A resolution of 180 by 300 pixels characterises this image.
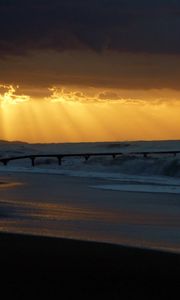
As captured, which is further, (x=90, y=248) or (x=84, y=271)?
(x=90, y=248)

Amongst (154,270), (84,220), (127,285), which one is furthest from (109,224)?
(127,285)

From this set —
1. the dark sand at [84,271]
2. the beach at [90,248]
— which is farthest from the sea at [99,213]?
the dark sand at [84,271]

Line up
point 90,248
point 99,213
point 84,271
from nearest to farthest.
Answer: point 84,271
point 90,248
point 99,213

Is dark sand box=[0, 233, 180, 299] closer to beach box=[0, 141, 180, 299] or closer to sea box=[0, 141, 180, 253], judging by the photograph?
beach box=[0, 141, 180, 299]

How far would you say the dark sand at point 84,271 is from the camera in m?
6.60

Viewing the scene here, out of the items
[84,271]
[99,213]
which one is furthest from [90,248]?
[99,213]

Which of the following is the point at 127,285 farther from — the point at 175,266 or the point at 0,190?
the point at 0,190

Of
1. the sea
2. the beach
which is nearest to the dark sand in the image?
the beach

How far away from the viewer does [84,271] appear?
24.7 ft

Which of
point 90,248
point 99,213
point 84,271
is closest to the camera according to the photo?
point 84,271

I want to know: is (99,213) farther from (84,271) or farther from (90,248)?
(84,271)

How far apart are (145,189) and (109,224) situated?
10.5 m

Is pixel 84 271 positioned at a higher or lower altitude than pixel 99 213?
higher

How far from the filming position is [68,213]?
47.8ft
